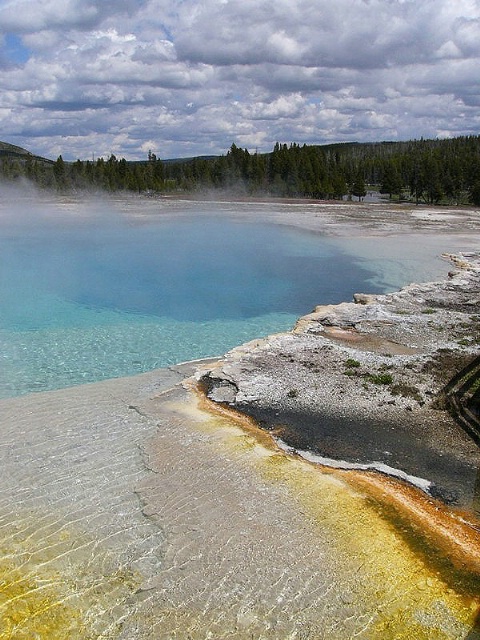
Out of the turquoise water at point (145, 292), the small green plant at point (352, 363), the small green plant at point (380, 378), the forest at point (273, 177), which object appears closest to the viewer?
the small green plant at point (380, 378)

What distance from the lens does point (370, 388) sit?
9.41m

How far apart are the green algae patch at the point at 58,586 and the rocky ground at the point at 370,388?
10.4 feet

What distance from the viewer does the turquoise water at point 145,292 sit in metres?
11.8

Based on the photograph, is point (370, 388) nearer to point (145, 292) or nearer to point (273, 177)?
point (145, 292)

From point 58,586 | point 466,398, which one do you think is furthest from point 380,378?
point 58,586

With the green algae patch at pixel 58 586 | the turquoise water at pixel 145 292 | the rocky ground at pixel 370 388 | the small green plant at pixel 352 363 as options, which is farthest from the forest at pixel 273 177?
the green algae patch at pixel 58 586

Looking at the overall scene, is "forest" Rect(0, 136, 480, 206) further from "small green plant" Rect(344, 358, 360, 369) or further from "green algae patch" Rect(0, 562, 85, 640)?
"green algae patch" Rect(0, 562, 85, 640)

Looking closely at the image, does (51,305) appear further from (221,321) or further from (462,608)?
(462,608)

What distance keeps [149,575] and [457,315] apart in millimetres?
10754

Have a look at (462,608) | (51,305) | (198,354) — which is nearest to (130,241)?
(51,305)

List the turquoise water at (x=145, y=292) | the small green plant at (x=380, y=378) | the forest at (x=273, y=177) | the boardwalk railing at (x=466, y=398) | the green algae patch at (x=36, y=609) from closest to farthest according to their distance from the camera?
the green algae patch at (x=36, y=609) → the boardwalk railing at (x=466, y=398) → the small green plant at (x=380, y=378) → the turquoise water at (x=145, y=292) → the forest at (x=273, y=177)

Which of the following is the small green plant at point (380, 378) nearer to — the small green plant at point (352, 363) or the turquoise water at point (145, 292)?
the small green plant at point (352, 363)

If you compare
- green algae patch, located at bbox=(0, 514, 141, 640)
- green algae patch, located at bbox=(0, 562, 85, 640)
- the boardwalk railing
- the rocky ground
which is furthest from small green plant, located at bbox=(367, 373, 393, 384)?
green algae patch, located at bbox=(0, 562, 85, 640)

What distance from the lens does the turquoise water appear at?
11841 mm
